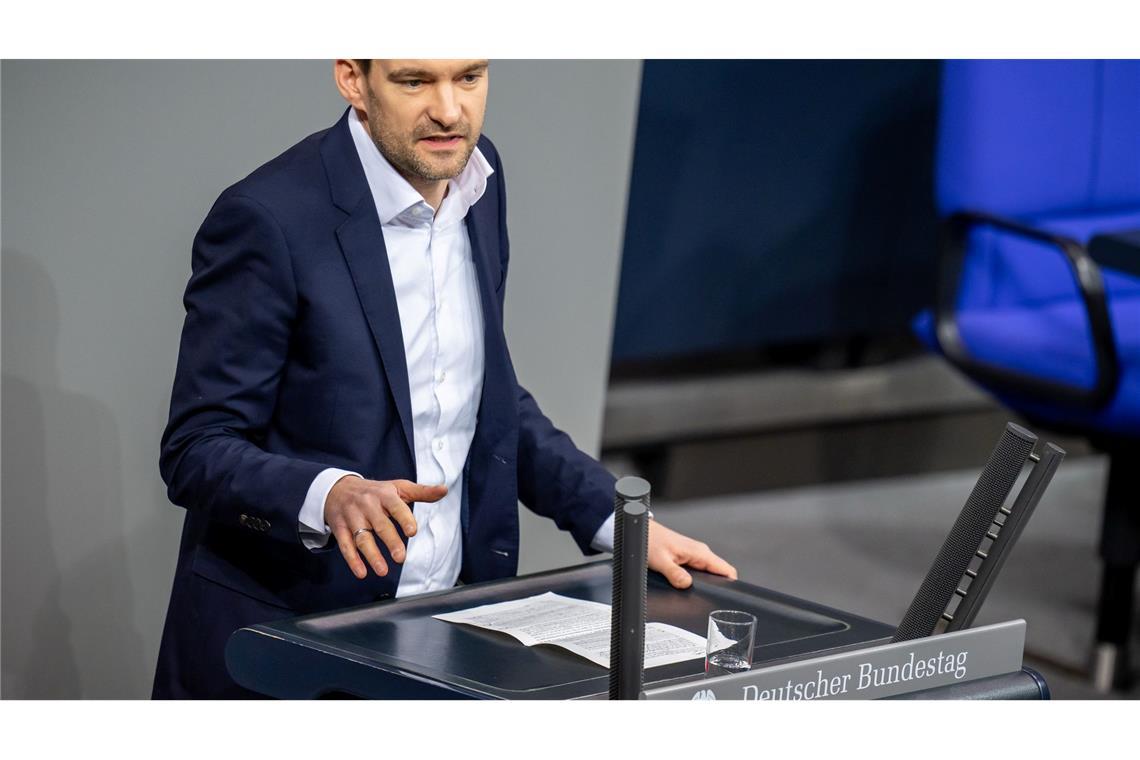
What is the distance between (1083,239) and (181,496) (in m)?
2.58

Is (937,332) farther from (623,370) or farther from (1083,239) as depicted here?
(623,370)

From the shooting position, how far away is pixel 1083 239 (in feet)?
12.2

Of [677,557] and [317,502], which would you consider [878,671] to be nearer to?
[677,557]

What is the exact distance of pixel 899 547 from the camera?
173 inches

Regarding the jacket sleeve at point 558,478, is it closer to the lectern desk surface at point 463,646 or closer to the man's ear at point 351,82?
the lectern desk surface at point 463,646

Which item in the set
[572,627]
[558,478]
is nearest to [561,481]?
[558,478]

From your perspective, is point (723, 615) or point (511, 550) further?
point (511, 550)

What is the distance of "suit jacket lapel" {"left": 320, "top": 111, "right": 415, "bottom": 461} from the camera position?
1.72 meters

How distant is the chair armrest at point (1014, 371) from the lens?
341 centimetres

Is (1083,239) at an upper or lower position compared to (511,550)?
upper

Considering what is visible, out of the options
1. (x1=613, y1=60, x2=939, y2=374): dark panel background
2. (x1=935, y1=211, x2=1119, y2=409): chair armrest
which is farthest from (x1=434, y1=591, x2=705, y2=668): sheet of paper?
(x1=613, y1=60, x2=939, y2=374): dark panel background

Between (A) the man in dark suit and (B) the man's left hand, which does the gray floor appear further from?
(A) the man in dark suit
